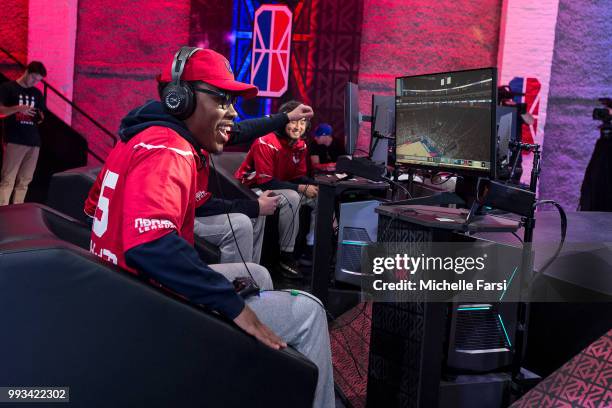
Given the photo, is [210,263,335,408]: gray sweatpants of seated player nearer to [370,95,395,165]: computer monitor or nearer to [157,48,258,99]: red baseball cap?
[157,48,258,99]: red baseball cap

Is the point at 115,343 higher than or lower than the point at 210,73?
lower

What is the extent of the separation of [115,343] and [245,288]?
0.48m

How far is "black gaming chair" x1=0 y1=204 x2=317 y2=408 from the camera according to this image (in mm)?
1327

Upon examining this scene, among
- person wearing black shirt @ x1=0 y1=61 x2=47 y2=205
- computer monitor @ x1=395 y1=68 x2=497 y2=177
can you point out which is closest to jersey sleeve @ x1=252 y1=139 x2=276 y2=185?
computer monitor @ x1=395 y1=68 x2=497 y2=177

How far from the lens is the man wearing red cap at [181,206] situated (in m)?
1.47

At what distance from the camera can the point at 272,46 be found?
8164 millimetres

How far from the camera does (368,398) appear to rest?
230 centimetres

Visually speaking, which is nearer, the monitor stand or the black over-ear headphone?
the black over-ear headphone

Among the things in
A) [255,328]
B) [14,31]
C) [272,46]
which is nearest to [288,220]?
[255,328]

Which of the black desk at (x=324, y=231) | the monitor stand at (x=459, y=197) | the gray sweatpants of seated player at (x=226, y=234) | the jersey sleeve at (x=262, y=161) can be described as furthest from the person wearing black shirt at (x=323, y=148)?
the monitor stand at (x=459, y=197)

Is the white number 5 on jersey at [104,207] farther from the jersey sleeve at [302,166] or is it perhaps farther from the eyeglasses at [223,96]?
the jersey sleeve at [302,166]

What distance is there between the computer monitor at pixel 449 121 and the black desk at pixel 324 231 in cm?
92

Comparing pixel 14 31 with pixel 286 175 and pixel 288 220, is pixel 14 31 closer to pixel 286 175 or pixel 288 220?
pixel 286 175

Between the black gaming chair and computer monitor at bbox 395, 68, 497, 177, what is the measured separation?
106 centimetres
